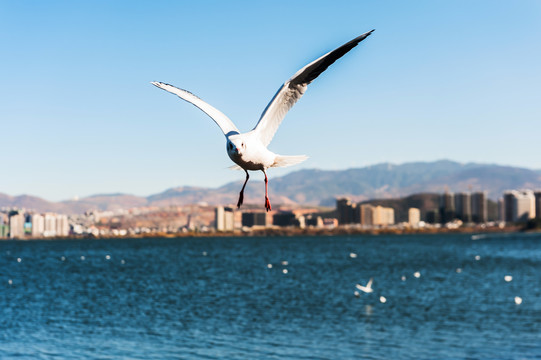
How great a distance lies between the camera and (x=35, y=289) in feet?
265

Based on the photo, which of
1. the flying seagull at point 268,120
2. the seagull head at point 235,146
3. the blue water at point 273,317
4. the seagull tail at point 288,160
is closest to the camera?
the seagull head at point 235,146

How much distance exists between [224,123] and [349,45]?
1475 mm

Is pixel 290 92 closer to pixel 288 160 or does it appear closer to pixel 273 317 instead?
pixel 288 160

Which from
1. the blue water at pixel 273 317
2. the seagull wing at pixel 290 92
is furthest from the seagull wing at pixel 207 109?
the blue water at pixel 273 317

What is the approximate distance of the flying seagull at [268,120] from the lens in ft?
19.7

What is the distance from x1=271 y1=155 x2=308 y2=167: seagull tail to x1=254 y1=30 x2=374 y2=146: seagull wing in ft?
2.03

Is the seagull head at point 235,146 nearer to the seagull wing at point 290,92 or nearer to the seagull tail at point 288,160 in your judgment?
the seagull wing at point 290,92

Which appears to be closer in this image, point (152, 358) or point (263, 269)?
point (152, 358)

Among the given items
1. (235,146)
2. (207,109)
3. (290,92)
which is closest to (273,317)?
(207,109)

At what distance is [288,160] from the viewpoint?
7574mm

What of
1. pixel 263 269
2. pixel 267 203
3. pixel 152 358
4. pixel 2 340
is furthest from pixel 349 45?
pixel 263 269

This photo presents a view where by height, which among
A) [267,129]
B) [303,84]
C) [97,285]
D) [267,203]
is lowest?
[97,285]

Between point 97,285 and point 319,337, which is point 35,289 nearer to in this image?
point 97,285

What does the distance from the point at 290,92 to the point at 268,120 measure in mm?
479
